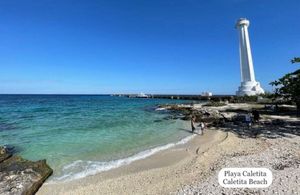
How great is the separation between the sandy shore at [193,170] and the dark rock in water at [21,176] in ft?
1.52

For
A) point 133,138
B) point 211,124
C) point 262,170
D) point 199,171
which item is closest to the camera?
point 262,170

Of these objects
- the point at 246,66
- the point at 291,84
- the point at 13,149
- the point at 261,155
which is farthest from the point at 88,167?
the point at 246,66

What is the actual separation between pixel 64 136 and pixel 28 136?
2963mm

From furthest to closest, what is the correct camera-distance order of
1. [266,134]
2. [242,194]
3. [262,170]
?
[266,134]
[262,170]
[242,194]

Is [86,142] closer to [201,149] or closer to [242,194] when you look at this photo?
[201,149]

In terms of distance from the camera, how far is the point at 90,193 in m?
8.58

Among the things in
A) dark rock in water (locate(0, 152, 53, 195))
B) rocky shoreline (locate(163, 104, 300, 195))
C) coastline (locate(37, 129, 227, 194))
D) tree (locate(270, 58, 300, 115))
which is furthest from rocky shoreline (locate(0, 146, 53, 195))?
tree (locate(270, 58, 300, 115))

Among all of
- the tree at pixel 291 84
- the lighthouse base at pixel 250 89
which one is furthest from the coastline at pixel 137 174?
the lighthouse base at pixel 250 89

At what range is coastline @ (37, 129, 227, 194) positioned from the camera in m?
8.92

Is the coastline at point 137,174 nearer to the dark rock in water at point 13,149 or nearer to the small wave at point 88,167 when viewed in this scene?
the small wave at point 88,167

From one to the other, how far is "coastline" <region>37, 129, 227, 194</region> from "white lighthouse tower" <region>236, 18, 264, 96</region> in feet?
139

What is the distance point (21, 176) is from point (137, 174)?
174 inches

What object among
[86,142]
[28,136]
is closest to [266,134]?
[86,142]

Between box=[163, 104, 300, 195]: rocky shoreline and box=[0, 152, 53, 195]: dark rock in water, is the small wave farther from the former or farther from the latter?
box=[163, 104, 300, 195]: rocky shoreline
